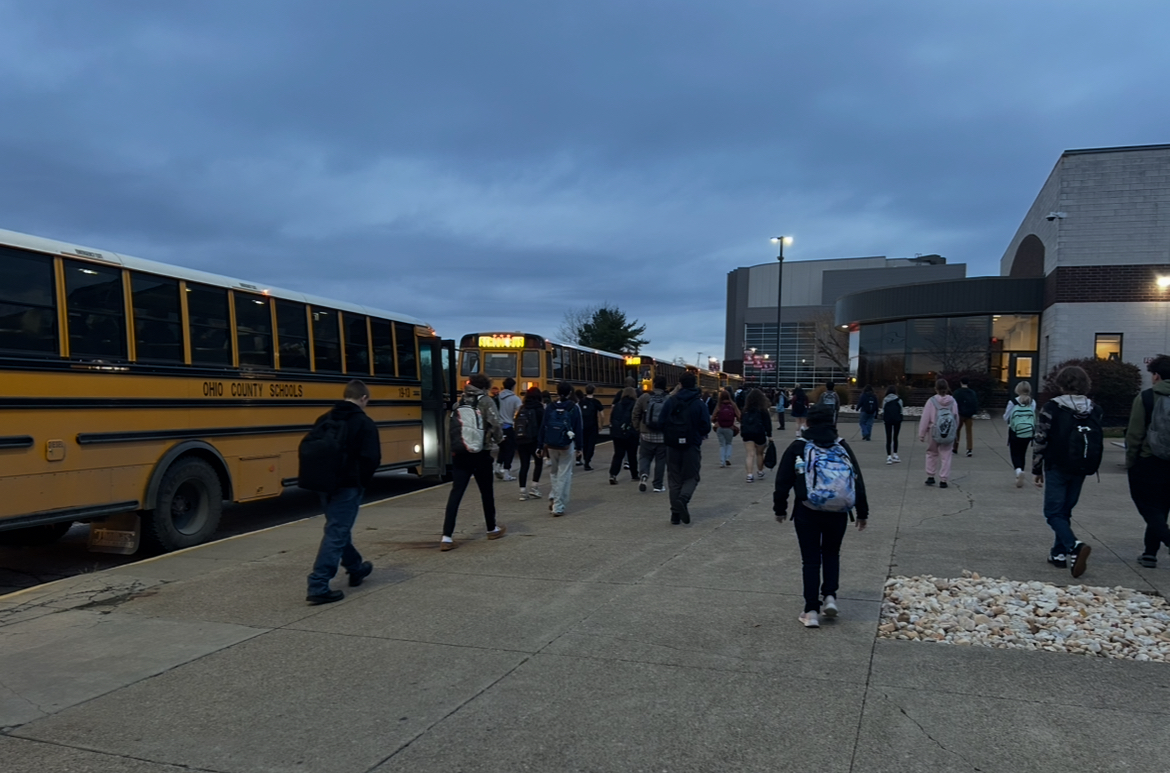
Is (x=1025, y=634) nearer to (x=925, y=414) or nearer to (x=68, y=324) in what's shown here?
(x=925, y=414)

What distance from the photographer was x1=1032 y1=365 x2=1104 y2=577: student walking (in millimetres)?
6715

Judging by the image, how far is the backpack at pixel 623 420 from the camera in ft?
43.4

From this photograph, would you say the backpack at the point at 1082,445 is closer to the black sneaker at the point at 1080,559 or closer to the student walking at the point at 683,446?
the black sneaker at the point at 1080,559

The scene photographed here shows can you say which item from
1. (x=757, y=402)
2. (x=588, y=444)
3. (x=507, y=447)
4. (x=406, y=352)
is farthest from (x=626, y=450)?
(x=406, y=352)

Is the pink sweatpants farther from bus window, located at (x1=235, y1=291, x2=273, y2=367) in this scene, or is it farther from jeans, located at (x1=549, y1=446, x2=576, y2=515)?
bus window, located at (x1=235, y1=291, x2=273, y2=367)

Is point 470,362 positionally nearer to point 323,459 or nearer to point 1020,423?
point 1020,423

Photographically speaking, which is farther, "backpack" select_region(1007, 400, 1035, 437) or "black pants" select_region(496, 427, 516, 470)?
"black pants" select_region(496, 427, 516, 470)

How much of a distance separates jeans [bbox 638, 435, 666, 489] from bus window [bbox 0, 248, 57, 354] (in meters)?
7.10

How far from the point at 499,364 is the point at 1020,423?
1214 centimetres

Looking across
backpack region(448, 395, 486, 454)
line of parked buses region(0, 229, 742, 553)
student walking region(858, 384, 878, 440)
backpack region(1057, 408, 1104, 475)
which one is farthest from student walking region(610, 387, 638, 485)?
student walking region(858, 384, 878, 440)

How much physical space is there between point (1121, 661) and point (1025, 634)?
1.85 feet

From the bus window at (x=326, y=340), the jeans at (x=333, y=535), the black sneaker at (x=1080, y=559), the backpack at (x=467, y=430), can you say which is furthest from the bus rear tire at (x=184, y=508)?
the black sneaker at (x=1080, y=559)

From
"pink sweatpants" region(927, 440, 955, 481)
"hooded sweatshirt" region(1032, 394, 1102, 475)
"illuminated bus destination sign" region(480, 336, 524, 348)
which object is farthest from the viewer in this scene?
"illuminated bus destination sign" region(480, 336, 524, 348)

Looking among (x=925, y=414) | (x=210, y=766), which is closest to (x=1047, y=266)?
(x=925, y=414)
